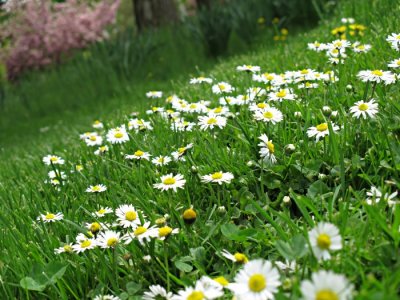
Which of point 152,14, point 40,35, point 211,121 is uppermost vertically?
point 211,121

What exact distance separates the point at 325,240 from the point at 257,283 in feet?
0.53

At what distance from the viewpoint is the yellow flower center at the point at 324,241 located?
0.96m

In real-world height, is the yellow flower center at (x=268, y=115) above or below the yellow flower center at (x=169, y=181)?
above

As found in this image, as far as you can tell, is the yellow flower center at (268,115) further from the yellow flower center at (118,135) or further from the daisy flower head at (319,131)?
the yellow flower center at (118,135)

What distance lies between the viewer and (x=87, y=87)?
6848mm

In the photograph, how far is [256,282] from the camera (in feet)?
3.13

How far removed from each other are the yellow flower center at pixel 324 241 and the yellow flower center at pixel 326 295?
0.61 ft

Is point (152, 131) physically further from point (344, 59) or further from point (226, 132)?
point (344, 59)

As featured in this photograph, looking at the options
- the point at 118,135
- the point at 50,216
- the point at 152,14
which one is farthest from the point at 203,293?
the point at 152,14

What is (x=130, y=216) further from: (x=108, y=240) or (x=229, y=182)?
(x=229, y=182)

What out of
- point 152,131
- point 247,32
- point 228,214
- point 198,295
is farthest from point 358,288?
point 247,32

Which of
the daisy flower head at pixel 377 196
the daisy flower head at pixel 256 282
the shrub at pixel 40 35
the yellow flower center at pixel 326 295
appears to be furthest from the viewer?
the shrub at pixel 40 35

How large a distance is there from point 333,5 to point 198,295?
5.60 meters

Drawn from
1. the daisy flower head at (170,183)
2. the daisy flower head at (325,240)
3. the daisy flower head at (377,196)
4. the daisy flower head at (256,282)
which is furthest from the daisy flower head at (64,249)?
the daisy flower head at (377,196)
